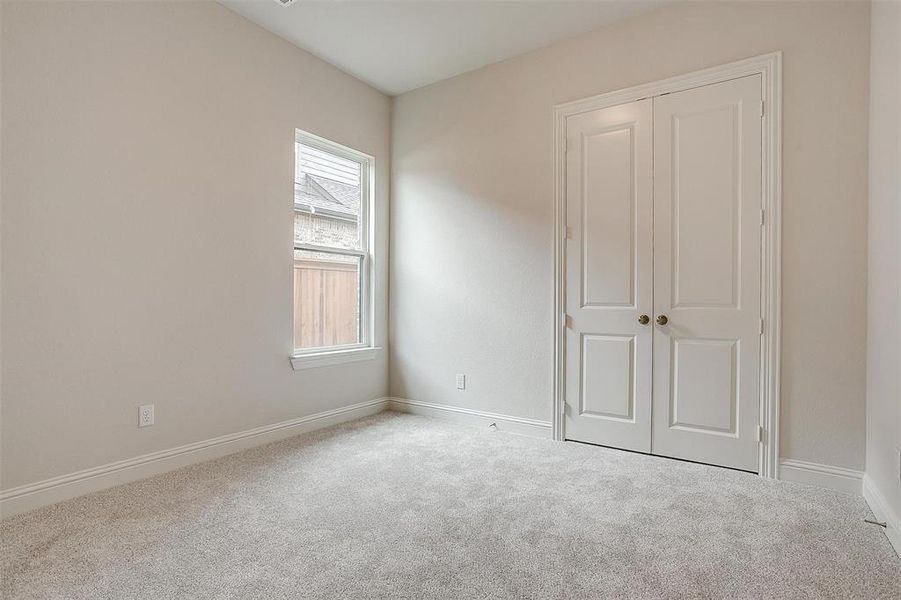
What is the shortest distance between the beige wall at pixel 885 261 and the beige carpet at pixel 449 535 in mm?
342

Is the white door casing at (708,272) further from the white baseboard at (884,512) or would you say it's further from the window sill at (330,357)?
the window sill at (330,357)

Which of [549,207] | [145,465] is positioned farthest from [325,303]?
[549,207]

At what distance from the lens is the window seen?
12.1 feet

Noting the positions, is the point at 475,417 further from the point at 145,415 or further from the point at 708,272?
the point at 145,415

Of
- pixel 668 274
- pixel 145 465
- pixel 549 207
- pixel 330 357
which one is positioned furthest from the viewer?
pixel 330 357

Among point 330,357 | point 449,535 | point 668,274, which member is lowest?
point 449,535

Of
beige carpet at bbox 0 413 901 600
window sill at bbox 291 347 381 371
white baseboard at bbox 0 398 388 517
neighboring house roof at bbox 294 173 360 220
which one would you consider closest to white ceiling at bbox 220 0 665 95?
neighboring house roof at bbox 294 173 360 220

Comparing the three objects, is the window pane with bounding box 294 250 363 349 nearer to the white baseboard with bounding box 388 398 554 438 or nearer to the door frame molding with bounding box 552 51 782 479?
the white baseboard with bounding box 388 398 554 438

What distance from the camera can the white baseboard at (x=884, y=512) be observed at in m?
1.96

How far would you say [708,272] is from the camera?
2914 millimetres

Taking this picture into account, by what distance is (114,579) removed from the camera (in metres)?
1.72

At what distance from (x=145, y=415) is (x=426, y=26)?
2980mm

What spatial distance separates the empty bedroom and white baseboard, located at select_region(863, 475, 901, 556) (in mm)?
33

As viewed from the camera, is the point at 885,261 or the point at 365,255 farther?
the point at 365,255
